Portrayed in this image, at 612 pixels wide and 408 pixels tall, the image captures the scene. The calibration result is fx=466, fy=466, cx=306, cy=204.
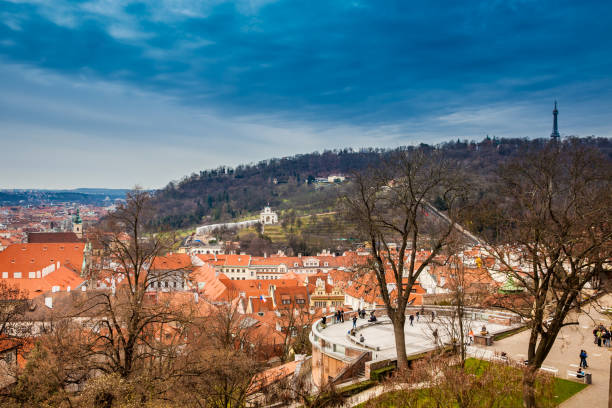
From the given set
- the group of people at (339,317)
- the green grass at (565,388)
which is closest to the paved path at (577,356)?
the green grass at (565,388)

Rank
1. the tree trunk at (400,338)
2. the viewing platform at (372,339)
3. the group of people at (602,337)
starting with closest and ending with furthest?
the tree trunk at (400,338)
the viewing platform at (372,339)
the group of people at (602,337)

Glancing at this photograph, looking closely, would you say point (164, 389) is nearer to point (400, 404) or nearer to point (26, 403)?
point (26, 403)

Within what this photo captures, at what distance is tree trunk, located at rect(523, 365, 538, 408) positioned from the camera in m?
10.8

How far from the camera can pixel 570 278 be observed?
12.8 meters

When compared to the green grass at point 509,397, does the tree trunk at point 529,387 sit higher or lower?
higher

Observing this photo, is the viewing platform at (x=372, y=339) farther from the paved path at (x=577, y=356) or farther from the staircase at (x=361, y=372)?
the paved path at (x=577, y=356)

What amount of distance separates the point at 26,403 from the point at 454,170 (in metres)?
16.7

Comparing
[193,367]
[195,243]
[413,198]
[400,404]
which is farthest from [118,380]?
[195,243]

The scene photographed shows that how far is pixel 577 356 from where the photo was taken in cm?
1812

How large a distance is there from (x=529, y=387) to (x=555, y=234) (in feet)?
14.3

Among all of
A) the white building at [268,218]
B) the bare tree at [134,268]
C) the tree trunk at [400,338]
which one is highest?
the bare tree at [134,268]

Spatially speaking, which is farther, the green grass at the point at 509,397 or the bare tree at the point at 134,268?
the bare tree at the point at 134,268

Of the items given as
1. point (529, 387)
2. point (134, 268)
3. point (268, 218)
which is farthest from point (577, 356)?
point (268, 218)

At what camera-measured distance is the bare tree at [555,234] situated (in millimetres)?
12609
